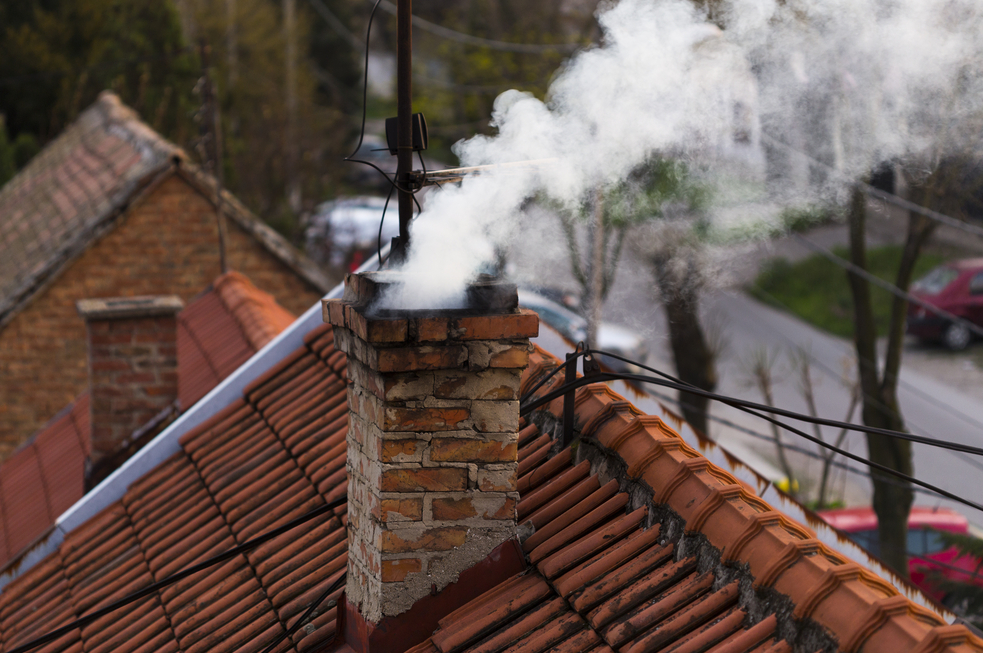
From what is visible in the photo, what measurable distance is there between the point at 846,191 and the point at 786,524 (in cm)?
634

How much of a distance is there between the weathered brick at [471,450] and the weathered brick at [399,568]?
37cm

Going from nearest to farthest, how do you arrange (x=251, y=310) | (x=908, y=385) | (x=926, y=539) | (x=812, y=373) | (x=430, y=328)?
(x=430, y=328), (x=251, y=310), (x=926, y=539), (x=908, y=385), (x=812, y=373)

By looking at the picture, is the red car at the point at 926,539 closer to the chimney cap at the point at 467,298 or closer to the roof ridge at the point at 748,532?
the roof ridge at the point at 748,532

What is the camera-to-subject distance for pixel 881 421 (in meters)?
11.8

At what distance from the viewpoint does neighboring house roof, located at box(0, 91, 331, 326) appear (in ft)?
34.4

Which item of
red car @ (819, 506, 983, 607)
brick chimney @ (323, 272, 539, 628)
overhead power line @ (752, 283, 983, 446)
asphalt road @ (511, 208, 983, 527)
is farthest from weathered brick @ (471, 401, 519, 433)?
overhead power line @ (752, 283, 983, 446)

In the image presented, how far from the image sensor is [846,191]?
8.48 meters

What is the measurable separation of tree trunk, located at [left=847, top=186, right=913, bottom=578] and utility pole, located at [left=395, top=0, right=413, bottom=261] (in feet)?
26.2

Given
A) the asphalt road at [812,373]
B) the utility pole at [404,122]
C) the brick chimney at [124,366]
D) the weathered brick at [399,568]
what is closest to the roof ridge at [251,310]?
the brick chimney at [124,366]

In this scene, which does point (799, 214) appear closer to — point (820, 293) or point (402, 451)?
point (402, 451)

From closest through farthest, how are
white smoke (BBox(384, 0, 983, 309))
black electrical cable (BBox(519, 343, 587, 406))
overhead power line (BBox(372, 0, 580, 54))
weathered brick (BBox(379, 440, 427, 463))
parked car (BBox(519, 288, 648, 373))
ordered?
weathered brick (BBox(379, 440, 427, 463)), white smoke (BBox(384, 0, 983, 309)), black electrical cable (BBox(519, 343, 587, 406)), parked car (BBox(519, 288, 648, 373)), overhead power line (BBox(372, 0, 580, 54))

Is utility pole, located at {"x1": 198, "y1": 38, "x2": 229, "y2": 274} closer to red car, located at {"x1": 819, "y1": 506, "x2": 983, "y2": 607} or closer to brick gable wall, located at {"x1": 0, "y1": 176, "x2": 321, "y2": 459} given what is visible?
brick gable wall, located at {"x1": 0, "y1": 176, "x2": 321, "y2": 459}

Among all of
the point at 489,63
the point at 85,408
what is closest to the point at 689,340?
the point at 85,408

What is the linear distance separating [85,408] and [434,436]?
7.09 m
